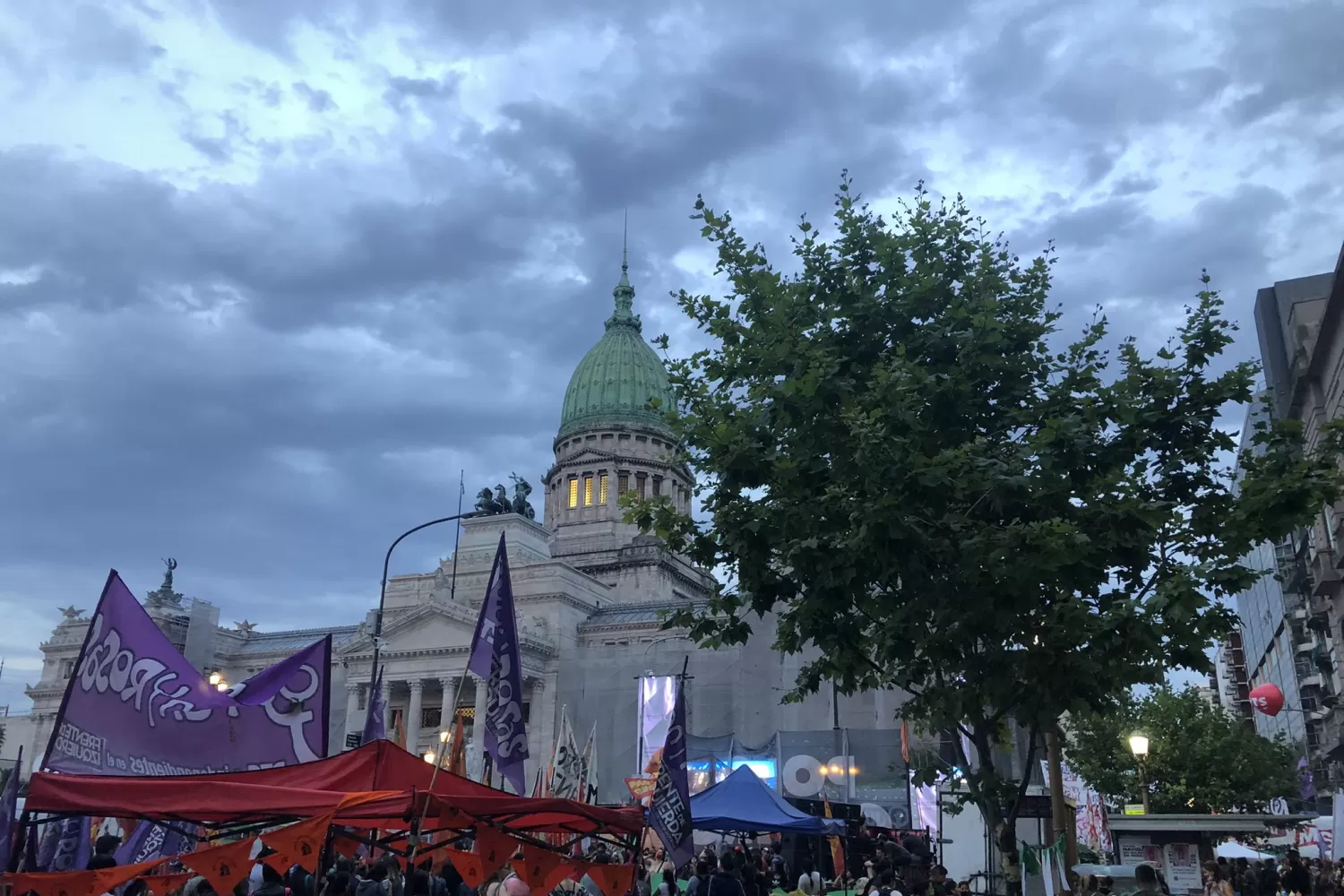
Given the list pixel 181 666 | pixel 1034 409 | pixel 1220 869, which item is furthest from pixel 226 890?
pixel 1220 869

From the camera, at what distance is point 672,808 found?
49.7ft

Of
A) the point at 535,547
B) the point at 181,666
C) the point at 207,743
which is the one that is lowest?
the point at 207,743

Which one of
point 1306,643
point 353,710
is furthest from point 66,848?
point 1306,643

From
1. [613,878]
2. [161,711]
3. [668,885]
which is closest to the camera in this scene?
[161,711]

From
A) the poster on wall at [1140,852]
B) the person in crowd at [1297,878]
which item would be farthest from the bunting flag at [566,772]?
the person in crowd at [1297,878]

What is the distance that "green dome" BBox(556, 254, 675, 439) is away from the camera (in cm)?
10606

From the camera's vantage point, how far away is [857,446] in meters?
14.2

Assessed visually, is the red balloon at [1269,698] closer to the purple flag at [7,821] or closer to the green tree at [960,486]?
the green tree at [960,486]

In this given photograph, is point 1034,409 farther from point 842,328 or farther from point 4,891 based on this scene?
point 4,891

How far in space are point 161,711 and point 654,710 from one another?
2073 inches

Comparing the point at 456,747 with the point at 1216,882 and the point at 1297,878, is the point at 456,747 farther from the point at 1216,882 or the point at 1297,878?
the point at 1297,878

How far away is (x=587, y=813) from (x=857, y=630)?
192 inches

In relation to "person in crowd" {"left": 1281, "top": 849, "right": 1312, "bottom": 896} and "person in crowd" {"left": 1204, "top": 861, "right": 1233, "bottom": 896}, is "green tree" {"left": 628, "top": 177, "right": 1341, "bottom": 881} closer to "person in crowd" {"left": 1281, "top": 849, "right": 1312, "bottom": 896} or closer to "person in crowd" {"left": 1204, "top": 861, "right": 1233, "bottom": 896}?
"person in crowd" {"left": 1204, "top": 861, "right": 1233, "bottom": 896}

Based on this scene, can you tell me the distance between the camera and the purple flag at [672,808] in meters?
14.8
